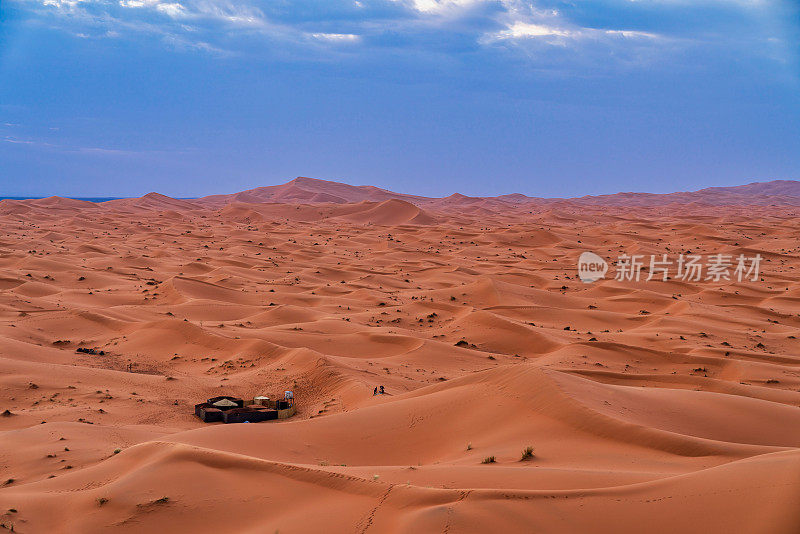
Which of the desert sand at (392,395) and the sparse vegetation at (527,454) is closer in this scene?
the desert sand at (392,395)

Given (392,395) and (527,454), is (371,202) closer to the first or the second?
(392,395)

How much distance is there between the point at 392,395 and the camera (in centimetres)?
705

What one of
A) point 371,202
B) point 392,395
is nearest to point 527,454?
point 392,395

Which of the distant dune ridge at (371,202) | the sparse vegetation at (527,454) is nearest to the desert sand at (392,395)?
the sparse vegetation at (527,454)

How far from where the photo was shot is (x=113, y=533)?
3.63 metres

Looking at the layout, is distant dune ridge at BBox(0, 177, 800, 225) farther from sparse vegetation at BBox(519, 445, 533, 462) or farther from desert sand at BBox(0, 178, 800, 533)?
sparse vegetation at BBox(519, 445, 533, 462)

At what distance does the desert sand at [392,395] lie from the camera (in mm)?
3633

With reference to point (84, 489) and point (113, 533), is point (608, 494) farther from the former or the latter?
point (84, 489)

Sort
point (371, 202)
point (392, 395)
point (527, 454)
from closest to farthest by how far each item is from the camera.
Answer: point (527, 454) < point (392, 395) < point (371, 202)

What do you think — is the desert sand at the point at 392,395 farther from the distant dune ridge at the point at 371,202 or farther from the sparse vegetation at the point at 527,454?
the distant dune ridge at the point at 371,202

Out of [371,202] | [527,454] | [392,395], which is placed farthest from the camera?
[371,202]

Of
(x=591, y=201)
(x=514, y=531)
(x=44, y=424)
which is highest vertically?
(x=591, y=201)

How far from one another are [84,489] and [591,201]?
78635 millimetres

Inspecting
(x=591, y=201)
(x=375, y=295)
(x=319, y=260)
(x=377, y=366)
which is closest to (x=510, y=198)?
(x=591, y=201)
